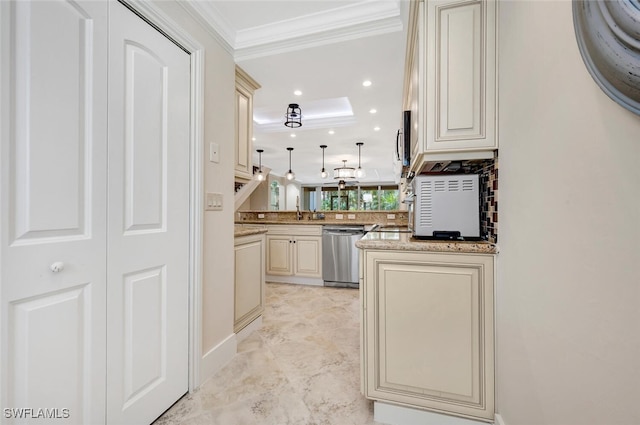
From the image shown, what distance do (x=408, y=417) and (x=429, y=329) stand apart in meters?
0.47

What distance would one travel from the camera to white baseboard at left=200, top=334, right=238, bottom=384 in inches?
67.8

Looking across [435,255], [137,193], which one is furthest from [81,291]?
[435,255]

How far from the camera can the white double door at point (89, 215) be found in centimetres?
90

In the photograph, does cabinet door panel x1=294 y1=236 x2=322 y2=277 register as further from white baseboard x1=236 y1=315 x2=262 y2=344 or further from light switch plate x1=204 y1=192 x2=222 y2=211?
light switch plate x1=204 y1=192 x2=222 y2=211

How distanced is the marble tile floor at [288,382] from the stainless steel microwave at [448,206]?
1053mm

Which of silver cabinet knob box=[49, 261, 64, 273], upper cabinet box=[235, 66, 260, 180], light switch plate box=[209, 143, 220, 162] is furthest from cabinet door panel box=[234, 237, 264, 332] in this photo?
silver cabinet knob box=[49, 261, 64, 273]

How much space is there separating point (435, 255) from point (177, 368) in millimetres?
1538

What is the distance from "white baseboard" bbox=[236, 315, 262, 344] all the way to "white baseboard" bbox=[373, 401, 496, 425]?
1252 mm

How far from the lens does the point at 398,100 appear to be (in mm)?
3102

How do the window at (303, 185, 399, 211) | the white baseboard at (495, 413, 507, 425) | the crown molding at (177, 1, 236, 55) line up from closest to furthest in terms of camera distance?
the white baseboard at (495, 413, 507, 425) → the crown molding at (177, 1, 236, 55) → the window at (303, 185, 399, 211)

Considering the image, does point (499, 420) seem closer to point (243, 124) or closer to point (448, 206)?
point (448, 206)

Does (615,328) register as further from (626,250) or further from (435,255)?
(435,255)

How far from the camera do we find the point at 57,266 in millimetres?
990

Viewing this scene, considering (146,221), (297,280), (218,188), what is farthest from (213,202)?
(297,280)
